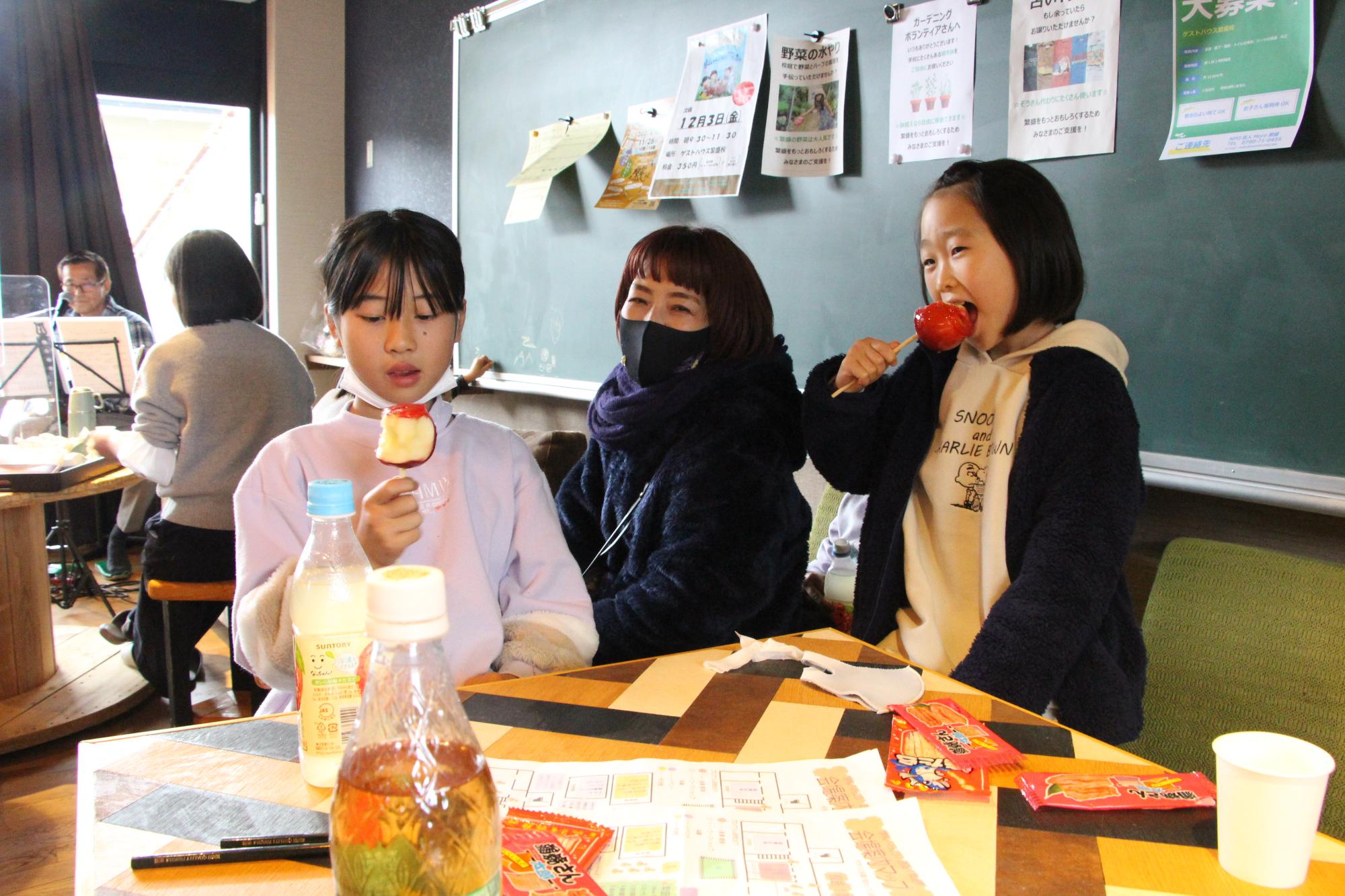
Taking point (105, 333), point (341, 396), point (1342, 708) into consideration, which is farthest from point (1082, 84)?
point (105, 333)

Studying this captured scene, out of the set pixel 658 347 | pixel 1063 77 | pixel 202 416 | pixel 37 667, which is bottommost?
pixel 37 667

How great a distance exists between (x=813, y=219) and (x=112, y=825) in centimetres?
195

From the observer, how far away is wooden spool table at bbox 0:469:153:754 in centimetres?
283

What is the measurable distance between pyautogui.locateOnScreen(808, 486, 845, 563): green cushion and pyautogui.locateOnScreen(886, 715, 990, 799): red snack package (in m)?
1.28

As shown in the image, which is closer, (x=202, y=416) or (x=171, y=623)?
(x=171, y=623)

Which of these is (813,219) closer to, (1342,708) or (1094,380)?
(1094,380)

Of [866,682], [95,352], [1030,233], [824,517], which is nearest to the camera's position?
[866,682]

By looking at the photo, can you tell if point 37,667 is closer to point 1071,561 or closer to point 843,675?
point 843,675

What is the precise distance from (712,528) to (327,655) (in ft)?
2.91

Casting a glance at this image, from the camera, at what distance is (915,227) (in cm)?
200

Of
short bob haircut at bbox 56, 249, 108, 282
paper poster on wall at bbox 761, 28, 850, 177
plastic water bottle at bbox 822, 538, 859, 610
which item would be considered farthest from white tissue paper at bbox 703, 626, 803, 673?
short bob haircut at bbox 56, 249, 108, 282

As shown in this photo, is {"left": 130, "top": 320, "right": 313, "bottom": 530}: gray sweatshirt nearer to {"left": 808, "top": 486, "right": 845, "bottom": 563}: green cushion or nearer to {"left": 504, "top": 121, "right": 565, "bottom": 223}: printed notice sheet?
{"left": 504, "top": 121, "right": 565, "bottom": 223}: printed notice sheet

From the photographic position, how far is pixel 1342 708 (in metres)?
1.38

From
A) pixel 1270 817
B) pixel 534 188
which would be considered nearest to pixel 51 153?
pixel 534 188
